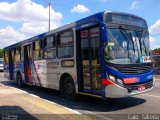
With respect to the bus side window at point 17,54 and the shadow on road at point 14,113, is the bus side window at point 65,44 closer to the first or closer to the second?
the shadow on road at point 14,113

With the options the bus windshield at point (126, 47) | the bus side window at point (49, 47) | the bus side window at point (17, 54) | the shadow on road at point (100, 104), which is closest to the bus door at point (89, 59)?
the bus windshield at point (126, 47)

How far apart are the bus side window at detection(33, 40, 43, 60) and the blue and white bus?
133 cm

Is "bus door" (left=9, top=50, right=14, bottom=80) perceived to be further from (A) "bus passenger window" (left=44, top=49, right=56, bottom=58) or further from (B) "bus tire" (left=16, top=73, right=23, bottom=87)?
(A) "bus passenger window" (left=44, top=49, right=56, bottom=58)

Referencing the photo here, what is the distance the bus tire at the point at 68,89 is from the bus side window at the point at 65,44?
0.99m

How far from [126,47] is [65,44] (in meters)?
3.16

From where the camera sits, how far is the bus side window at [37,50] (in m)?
15.2

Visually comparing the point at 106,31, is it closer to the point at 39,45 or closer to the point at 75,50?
the point at 75,50

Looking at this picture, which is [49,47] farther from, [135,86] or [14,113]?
[14,113]

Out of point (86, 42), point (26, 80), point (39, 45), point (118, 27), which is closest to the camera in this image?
point (118, 27)

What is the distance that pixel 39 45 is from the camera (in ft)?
50.4

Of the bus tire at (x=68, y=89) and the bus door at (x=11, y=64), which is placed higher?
the bus door at (x=11, y=64)

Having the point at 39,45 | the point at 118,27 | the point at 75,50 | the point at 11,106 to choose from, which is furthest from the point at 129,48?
the point at 39,45

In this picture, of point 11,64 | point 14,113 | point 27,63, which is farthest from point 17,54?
point 14,113

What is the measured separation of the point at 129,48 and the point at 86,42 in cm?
159
